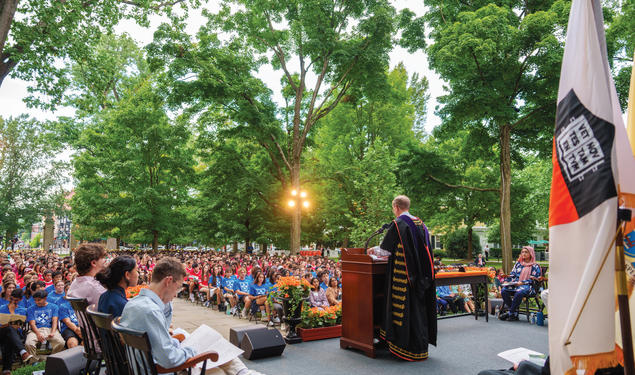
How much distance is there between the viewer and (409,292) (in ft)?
17.8

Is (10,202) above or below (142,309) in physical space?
above

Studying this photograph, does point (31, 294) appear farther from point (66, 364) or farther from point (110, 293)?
point (110, 293)

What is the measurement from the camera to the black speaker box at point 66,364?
412 cm

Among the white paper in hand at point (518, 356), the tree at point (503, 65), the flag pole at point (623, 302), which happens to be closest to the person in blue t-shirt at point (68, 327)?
the white paper in hand at point (518, 356)

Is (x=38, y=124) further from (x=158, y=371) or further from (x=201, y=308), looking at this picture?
(x=158, y=371)

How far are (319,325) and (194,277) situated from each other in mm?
7913

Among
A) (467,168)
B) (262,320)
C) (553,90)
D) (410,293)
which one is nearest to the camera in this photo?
(410,293)

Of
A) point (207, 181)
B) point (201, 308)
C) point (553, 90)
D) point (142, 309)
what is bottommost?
point (201, 308)

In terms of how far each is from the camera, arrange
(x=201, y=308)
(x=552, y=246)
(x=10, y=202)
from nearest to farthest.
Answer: (x=552, y=246) → (x=201, y=308) → (x=10, y=202)

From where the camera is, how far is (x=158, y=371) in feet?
9.45

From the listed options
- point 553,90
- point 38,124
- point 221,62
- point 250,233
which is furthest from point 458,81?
point 38,124

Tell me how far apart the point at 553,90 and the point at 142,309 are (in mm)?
15781

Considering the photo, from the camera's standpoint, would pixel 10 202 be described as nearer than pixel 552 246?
No

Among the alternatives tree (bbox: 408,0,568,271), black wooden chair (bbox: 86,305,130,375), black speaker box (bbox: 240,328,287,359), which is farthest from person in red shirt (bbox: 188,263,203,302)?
tree (bbox: 408,0,568,271)
